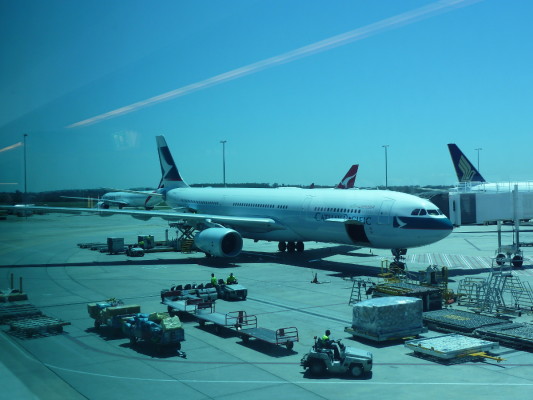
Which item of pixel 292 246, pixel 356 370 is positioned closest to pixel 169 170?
pixel 292 246

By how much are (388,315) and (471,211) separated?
14.8 m

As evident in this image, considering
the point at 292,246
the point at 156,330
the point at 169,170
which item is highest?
the point at 169,170

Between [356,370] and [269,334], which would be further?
[269,334]

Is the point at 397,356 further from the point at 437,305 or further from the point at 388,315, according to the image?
the point at 437,305

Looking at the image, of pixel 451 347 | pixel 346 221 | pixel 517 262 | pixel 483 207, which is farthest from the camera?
pixel 517 262

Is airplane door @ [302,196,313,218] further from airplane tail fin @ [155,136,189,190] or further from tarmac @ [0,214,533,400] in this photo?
airplane tail fin @ [155,136,189,190]

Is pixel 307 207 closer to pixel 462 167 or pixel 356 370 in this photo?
pixel 356 370

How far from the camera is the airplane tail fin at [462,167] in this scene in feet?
210

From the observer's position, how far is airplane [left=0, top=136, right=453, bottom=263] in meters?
28.2

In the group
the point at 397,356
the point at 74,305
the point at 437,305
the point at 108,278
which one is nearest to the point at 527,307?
the point at 437,305

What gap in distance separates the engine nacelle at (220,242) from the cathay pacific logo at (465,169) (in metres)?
39.8

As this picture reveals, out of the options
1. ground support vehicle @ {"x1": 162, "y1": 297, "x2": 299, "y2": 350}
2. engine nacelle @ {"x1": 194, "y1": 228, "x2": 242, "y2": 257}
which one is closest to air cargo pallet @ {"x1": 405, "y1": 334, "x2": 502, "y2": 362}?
ground support vehicle @ {"x1": 162, "y1": 297, "x2": 299, "y2": 350}

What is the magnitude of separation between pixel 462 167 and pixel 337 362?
187 feet

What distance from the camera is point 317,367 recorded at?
44.8ft
